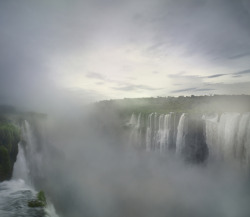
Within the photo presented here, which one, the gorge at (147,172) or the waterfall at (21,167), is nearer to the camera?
the gorge at (147,172)

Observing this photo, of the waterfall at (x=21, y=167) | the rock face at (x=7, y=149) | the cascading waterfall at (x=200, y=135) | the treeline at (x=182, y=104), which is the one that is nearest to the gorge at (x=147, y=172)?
the cascading waterfall at (x=200, y=135)

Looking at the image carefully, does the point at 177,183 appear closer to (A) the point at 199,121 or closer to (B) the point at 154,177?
(B) the point at 154,177

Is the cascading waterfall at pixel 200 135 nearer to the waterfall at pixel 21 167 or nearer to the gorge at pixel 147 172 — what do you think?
the gorge at pixel 147 172

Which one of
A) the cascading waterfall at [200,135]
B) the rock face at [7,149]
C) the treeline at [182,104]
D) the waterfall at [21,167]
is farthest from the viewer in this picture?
the treeline at [182,104]

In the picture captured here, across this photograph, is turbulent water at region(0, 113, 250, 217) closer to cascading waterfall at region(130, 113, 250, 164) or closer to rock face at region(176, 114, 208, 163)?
cascading waterfall at region(130, 113, 250, 164)

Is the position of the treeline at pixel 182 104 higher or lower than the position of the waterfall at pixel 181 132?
higher

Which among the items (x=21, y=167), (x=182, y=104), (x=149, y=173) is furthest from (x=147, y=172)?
(x=182, y=104)

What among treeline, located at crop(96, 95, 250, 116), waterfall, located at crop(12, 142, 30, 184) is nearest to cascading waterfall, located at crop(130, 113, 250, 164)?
treeline, located at crop(96, 95, 250, 116)

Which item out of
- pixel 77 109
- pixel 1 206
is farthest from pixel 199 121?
pixel 77 109

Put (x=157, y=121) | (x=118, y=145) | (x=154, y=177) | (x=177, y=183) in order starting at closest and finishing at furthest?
1. (x=177, y=183)
2. (x=154, y=177)
3. (x=157, y=121)
4. (x=118, y=145)
